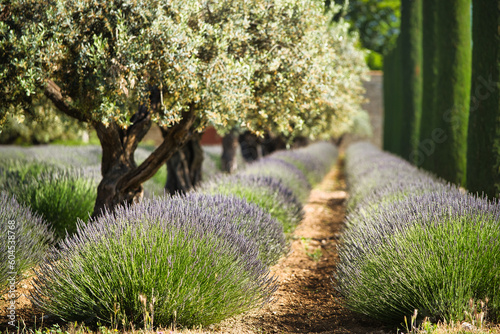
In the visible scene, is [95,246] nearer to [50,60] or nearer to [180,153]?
[50,60]

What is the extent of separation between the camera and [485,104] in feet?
20.7

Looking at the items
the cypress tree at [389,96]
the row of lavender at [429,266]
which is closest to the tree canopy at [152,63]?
the row of lavender at [429,266]

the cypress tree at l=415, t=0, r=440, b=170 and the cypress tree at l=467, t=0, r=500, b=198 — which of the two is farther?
the cypress tree at l=415, t=0, r=440, b=170

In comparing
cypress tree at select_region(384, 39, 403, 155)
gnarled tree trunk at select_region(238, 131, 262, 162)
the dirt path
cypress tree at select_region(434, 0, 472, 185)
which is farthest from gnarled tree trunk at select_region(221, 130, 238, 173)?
cypress tree at select_region(384, 39, 403, 155)

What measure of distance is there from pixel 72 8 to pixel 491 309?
4.46 m

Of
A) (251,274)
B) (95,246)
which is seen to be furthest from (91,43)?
(251,274)

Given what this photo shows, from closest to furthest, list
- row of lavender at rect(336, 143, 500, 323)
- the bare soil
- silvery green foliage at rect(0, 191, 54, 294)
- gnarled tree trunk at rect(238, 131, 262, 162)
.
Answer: row of lavender at rect(336, 143, 500, 323)
the bare soil
silvery green foliage at rect(0, 191, 54, 294)
gnarled tree trunk at rect(238, 131, 262, 162)

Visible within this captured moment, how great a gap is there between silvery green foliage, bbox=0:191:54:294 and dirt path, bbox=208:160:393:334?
197 cm

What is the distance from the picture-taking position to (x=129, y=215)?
3984mm

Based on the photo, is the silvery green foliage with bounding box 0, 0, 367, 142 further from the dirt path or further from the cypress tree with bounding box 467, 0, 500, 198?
the cypress tree with bounding box 467, 0, 500, 198

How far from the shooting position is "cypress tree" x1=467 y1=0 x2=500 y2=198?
6.10m

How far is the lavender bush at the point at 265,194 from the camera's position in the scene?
639cm

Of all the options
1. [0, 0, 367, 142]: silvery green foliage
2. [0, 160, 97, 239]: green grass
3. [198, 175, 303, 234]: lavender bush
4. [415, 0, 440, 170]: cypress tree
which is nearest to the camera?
[0, 0, 367, 142]: silvery green foliage

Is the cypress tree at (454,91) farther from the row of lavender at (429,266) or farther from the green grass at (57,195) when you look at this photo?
the green grass at (57,195)
